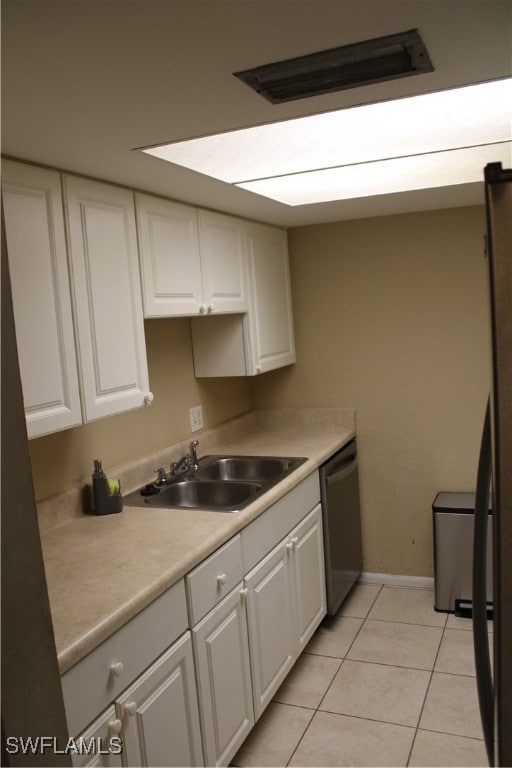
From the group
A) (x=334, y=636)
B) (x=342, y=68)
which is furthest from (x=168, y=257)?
Result: (x=334, y=636)

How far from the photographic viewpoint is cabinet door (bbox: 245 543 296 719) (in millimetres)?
2457

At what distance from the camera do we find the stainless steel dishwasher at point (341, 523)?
10.7 ft

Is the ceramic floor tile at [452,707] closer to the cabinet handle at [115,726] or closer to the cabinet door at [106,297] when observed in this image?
the cabinet handle at [115,726]

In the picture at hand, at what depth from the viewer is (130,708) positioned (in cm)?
167

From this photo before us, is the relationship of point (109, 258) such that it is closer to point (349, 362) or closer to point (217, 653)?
point (217, 653)

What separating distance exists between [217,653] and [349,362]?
2070 mm

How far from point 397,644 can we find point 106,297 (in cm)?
220

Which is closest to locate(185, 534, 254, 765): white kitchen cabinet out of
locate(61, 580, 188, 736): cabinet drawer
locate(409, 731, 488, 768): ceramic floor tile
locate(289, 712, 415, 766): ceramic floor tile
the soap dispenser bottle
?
locate(61, 580, 188, 736): cabinet drawer

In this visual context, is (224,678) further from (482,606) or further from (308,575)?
(482,606)

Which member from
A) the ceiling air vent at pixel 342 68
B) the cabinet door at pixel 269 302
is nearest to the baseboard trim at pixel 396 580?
the cabinet door at pixel 269 302

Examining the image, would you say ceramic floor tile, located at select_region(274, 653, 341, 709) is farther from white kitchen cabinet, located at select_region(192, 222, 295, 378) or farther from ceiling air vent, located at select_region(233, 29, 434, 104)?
ceiling air vent, located at select_region(233, 29, 434, 104)

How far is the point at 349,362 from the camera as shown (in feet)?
12.6

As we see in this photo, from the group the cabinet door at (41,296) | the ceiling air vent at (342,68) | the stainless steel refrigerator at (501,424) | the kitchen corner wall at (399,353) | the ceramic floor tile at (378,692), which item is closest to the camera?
the stainless steel refrigerator at (501,424)

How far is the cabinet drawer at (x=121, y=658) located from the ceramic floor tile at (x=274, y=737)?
2.62ft
